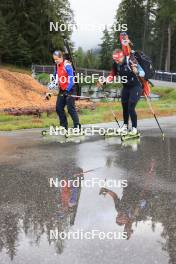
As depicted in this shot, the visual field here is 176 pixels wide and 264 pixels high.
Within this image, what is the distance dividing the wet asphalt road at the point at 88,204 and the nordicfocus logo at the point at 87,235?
4cm

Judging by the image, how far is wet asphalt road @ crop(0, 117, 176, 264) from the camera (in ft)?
15.8

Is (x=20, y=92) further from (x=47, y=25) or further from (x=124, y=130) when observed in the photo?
(x=47, y=25)

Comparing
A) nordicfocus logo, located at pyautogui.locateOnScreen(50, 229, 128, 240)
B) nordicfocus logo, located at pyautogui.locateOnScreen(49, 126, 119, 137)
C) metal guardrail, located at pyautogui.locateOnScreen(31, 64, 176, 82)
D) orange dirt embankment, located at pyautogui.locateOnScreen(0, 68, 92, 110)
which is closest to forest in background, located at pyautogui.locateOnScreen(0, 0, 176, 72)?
metal guardrail, located at pyautogui.locateOnScreen(31, 64, 176, 82)

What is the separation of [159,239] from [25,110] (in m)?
16.1

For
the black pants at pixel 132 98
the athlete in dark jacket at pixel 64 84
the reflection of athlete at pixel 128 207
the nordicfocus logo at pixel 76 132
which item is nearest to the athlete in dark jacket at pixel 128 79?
the black pants at pixel 132 98

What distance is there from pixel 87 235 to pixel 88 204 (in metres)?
1.16

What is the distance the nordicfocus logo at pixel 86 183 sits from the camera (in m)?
7.34

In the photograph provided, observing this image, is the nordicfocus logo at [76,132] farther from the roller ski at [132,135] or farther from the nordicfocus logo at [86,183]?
the nordicfocus logo at [86,183]

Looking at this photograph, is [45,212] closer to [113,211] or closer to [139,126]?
[113,211]

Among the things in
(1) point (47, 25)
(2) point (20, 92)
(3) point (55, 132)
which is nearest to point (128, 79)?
(3) point (55, 132)

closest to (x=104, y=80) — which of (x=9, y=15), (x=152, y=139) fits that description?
(x=152, y=139)

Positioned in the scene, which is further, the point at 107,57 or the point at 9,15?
the point at 107,57

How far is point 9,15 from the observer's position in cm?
6975

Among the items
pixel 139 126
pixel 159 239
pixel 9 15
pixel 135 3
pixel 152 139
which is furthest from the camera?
pixel 135 3
